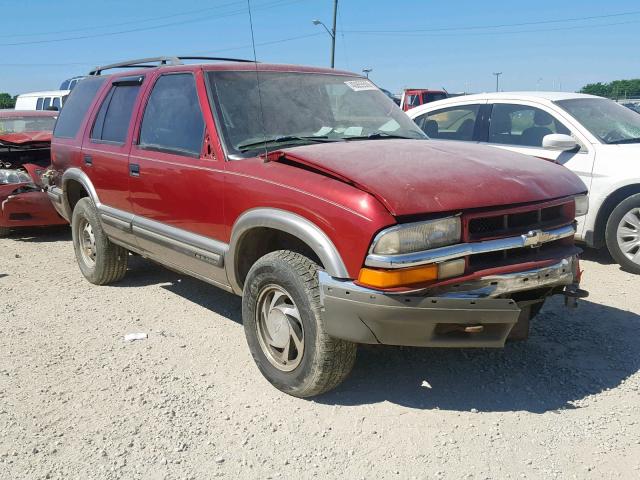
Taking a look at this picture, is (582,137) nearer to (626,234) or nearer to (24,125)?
(626,234)

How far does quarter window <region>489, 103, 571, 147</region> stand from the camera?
6516mm

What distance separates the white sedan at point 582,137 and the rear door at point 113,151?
380 cm

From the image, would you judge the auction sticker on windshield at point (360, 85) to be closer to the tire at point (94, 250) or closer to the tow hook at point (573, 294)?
the tow hook at point (573, 294)

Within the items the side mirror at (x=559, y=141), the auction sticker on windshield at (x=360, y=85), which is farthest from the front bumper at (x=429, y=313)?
the side mirror at (x=559, y=141)

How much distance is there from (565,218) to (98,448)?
2766 mm

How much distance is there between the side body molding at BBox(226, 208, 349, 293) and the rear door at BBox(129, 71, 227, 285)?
0.13 meters

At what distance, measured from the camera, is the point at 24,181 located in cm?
777

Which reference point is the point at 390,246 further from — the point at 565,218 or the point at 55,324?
the point at 55,324

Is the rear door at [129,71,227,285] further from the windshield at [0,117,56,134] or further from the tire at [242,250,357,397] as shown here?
the windshield at [0,117,56,134]

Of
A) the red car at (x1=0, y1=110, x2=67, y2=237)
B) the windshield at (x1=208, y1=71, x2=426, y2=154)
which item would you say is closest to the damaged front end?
the red car at (x1=0, y1=110, x2=67, y2=237)

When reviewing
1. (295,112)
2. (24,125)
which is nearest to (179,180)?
(295,112)

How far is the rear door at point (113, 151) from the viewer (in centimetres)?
483

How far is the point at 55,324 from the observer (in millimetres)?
4711

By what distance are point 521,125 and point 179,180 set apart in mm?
4171
